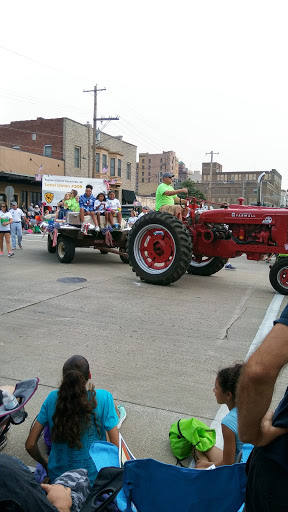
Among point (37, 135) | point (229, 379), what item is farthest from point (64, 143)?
point (229, 379)

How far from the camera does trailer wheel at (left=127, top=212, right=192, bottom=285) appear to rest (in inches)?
329

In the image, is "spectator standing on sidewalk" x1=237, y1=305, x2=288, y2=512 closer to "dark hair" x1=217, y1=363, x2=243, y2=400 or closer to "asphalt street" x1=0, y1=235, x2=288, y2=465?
"dark hair" x1=217, y1=363, x2=243, y2=400

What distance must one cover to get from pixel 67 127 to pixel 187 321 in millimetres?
34021

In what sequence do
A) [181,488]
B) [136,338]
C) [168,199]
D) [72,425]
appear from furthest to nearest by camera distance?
1. [168,199]
2. [136,338]
3. [72,425]
4. [181,488]

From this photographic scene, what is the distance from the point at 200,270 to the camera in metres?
10.6

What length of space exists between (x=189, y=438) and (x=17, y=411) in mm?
1253

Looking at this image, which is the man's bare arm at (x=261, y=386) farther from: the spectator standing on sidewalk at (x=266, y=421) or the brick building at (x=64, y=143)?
the brick building at (x=64, y=143)

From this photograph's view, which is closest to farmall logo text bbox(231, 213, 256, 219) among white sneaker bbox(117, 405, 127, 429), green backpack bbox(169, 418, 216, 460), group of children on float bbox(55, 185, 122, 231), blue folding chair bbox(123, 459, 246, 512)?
group of children on float bbox(55, 185, 122, 231)

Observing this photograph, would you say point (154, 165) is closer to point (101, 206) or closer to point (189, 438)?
point (101, 206)

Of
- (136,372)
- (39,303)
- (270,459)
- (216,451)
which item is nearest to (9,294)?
(39,303)

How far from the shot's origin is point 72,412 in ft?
8.84

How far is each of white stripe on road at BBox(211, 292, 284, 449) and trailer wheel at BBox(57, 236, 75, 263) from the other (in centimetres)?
558

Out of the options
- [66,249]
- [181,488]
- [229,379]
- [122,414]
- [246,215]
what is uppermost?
[246,215]

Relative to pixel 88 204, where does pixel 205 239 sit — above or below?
below
